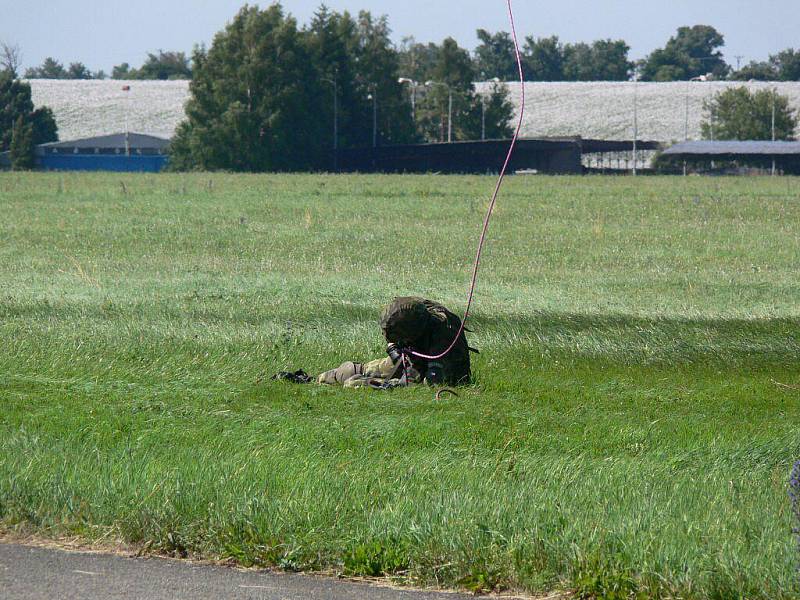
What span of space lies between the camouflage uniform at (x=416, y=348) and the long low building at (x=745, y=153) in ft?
292

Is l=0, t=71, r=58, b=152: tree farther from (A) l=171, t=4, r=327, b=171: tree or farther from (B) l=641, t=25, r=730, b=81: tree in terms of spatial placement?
(B) l=641, t=25, r=730, b=81: tree

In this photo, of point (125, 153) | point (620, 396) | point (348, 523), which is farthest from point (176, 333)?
point (125, 153)

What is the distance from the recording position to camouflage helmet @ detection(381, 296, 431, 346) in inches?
364

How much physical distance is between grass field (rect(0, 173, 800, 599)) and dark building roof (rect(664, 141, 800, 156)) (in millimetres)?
76917

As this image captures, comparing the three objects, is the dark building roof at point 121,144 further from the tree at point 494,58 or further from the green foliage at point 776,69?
the green foliage at point 776,69

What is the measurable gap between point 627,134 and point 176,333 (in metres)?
113

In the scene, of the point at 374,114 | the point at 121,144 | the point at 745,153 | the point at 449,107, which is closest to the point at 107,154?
the point at 121,144

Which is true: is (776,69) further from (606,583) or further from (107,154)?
(606,583)

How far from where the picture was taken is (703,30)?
648 ft

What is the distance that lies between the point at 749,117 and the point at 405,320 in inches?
4306

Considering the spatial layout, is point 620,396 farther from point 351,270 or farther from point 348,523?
point 351,270

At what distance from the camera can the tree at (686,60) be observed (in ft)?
588

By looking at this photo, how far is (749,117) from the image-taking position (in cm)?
11219

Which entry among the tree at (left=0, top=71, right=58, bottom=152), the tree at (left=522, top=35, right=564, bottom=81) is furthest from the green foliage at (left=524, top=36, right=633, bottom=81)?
the tree at (left=0, top=71, right=58, bottom=152)
